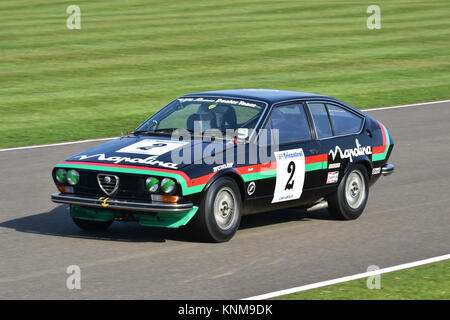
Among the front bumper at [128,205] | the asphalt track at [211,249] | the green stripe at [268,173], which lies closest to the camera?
the asphalt track at [211,249]

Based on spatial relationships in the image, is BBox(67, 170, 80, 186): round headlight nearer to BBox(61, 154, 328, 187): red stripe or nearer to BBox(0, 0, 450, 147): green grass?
BBox(61, 154, 328, 187): red stripe

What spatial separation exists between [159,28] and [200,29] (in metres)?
1.65

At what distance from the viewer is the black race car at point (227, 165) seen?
362 inches

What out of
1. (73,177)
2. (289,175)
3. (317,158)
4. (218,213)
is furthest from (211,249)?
(317,158)

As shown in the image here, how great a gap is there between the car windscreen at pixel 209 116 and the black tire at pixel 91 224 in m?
1.22

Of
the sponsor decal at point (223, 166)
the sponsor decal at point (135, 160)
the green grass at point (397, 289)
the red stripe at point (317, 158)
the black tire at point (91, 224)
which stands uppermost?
the sponsor decal at point (135, 160)

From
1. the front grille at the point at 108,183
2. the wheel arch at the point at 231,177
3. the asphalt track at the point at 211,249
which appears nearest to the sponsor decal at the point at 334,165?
the asphalt track at the point at 211,249

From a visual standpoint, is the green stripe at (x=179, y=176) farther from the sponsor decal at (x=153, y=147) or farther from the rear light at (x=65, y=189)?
the sponsor decal at (x=153, y=147)

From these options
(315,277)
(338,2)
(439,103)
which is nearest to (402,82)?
(439,103)

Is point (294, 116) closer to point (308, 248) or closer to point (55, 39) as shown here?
point (308, 248)

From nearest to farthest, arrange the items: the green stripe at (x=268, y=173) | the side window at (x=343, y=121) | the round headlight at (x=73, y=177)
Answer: the round headlight at (x=73, y=177)
the green stripe at (x=268, y=173)
the side window at (x=343, y=121)

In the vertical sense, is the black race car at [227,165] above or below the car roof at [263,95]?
below

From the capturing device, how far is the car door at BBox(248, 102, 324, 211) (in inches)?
395

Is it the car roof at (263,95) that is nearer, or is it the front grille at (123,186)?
the front grille at (123,186)
